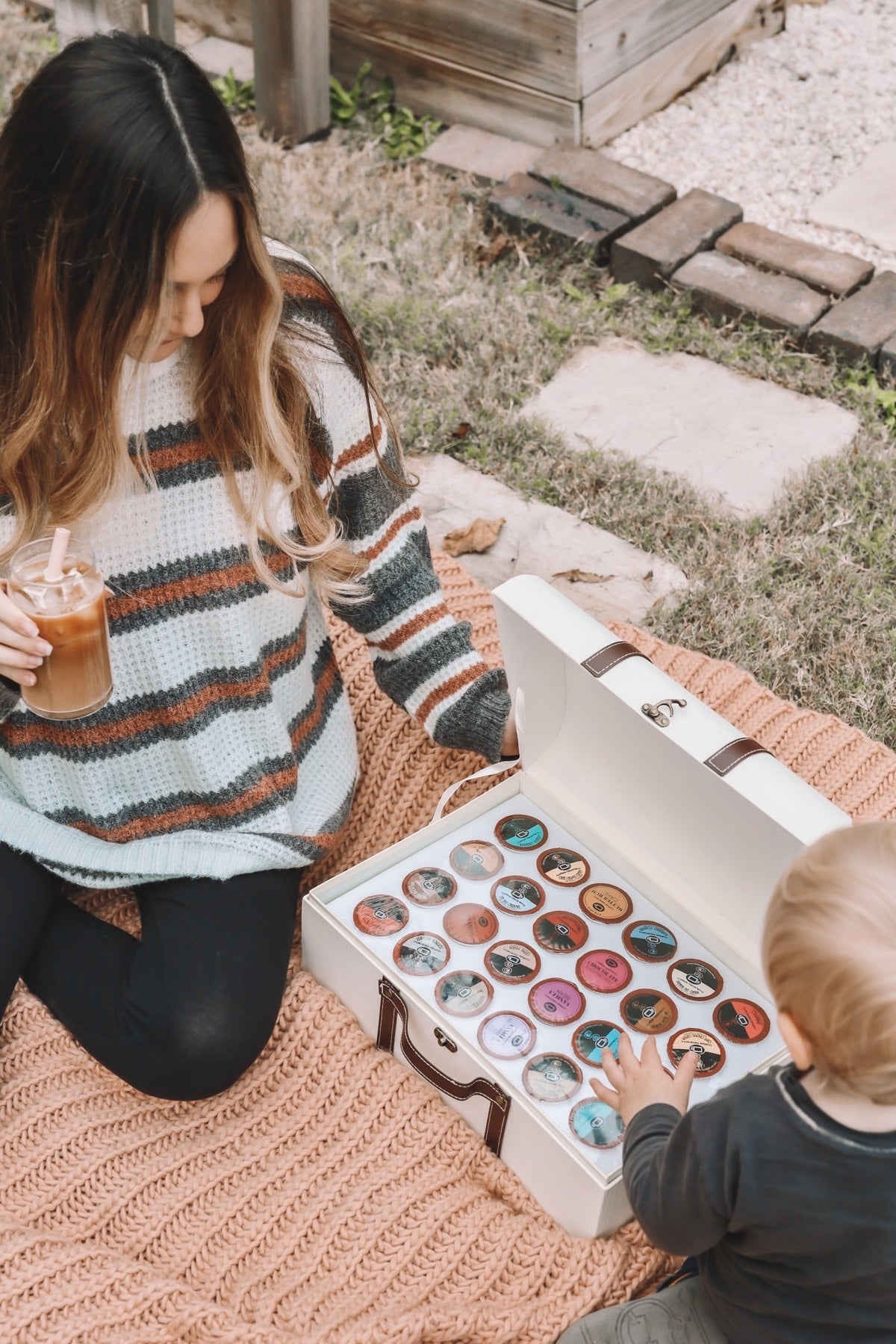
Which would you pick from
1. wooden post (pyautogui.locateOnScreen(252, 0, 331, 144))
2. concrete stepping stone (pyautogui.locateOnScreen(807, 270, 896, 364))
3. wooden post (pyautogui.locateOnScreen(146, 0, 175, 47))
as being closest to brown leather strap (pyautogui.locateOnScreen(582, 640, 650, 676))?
concrete stepping stone (pyautogui.locateOnScreen(807, 270, 896, 364))

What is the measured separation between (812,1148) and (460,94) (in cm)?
297

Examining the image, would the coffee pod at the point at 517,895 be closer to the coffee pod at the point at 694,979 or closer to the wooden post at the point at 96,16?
the coffee pod at the point at 694,979

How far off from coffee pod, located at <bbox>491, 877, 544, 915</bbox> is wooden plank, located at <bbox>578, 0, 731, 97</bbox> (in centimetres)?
224

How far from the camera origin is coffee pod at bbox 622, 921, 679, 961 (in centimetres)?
156

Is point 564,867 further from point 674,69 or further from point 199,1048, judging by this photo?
point 674,69

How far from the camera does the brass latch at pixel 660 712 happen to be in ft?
4.71

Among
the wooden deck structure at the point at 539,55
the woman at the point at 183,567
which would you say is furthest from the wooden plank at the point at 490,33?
the woman at the point at 183,567

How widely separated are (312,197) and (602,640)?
210 cm

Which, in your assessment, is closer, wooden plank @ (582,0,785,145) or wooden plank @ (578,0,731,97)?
wooden plank @ (578,0,731,97)

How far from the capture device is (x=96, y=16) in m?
3.14

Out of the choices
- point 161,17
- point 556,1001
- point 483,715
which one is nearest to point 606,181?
point 161,17

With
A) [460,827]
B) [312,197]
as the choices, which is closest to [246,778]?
[460,827]

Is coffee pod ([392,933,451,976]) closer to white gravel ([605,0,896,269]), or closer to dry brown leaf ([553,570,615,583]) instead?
dry brown leaf ([553,570,615,583])

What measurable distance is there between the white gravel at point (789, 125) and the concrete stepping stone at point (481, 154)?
244 millimetres
